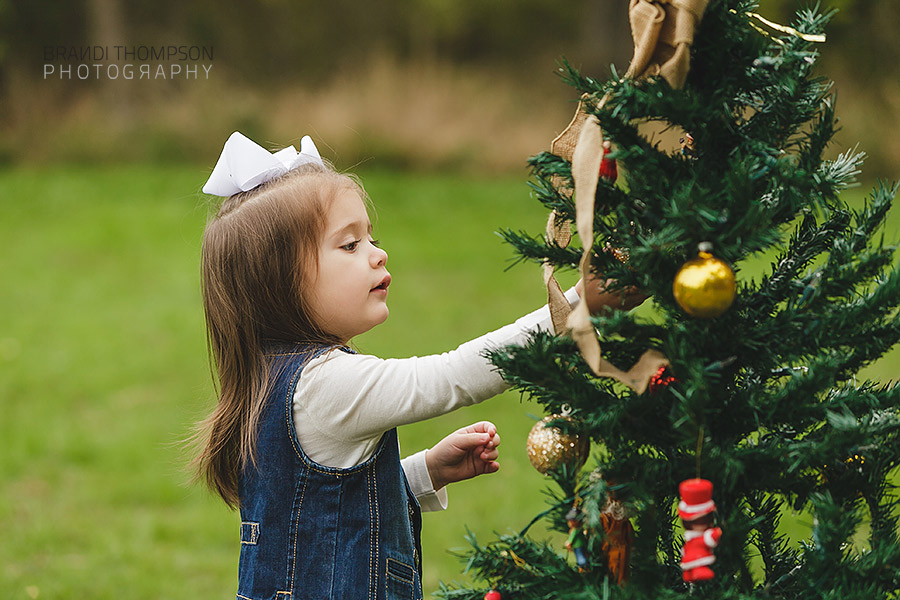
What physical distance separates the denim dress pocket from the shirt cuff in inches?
8.2

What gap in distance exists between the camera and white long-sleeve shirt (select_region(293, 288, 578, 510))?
5.73ft

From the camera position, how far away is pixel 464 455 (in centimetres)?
211

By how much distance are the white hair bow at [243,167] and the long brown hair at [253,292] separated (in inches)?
1.6

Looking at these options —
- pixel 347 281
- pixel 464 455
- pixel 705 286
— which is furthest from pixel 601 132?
pixel 464 455

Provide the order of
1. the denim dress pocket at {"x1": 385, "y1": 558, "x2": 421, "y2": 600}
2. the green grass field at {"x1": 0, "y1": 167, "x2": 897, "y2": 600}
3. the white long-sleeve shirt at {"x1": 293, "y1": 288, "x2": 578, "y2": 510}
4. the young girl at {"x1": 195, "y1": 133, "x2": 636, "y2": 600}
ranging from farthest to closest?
the green grass field at {"x1": 0, "y1": 167, "x2": 897, "y2": 600}
the denim dress pocket at {"x1": 385, "y1": 558, "x2": 421, "y2": 600}
the young girl at {"x1": 195, "y1": 133, "x2": 636, "y2": 600}
the white long-sleeve shirt at {"x1": 293, "y1": 288, "x2": 578, "y2": 510}

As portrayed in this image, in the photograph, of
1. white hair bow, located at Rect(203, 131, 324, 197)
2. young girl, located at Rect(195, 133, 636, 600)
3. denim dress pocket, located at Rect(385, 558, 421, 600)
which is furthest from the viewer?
white hair bow, located at Rect(203, 131, 324, 197)

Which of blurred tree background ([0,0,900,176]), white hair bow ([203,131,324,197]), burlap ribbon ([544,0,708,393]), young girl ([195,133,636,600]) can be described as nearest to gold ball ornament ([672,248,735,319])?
burlap ribbon ([544,0,708,393])

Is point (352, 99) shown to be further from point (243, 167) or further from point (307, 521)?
point (307, 521)

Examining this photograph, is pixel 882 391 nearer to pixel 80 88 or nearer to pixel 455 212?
pixel 455 212

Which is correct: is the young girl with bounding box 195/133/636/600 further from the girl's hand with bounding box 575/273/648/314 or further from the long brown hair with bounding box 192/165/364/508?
the girl's hand with bounding box 575/273/648/314

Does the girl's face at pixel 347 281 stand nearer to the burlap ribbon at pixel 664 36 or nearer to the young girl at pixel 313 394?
the young girl at pixel 313 394

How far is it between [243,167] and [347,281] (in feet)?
1.29

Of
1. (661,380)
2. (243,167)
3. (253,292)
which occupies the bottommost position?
(661,380)

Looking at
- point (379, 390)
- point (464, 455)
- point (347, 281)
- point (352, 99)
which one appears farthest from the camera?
point (352, 99)
